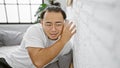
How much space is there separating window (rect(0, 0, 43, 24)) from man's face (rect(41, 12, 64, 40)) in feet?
7.43

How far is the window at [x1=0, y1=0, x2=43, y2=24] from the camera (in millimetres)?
3520

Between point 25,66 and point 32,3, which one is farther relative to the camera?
point 32,3

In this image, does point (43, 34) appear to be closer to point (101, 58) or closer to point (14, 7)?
point (101, 58)

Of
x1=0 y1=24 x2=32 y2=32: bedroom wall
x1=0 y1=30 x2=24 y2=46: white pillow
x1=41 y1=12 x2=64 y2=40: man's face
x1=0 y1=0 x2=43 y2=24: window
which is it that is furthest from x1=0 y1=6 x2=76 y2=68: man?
x1=0 y1=0 x2=43 y2=24: window

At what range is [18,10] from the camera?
357 cm

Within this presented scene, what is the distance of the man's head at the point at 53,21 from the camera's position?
4.22ft

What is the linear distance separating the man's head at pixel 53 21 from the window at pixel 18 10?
2.24m

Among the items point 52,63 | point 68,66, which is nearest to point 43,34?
point 52,63

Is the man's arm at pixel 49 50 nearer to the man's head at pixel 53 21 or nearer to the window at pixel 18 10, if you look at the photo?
the man's head at pixel 53 21

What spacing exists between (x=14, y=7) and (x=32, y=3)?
39 centimetres

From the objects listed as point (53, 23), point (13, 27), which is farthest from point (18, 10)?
point (53, 23)

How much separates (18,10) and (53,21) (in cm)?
246

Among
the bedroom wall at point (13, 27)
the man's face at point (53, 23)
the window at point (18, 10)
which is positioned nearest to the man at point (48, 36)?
the man's face at point (53, 23)

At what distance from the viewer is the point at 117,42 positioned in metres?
0.40
